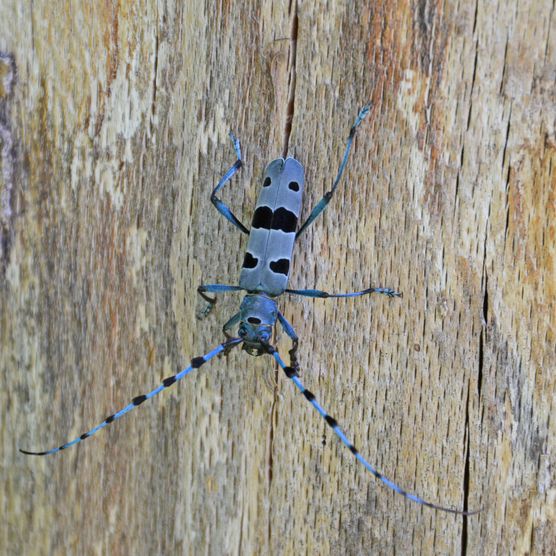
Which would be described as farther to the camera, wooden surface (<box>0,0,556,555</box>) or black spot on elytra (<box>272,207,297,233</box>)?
black spot on elytra (<box>272,207,297,233</box>)

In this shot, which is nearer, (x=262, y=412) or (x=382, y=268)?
(x=382, y=268)

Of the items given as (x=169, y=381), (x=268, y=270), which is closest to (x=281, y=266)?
(x=268, y=270)

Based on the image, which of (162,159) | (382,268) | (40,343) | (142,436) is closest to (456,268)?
(382,268)

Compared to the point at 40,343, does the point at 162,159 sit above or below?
above

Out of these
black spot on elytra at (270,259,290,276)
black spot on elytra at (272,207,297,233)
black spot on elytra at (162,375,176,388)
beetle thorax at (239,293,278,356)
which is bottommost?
black spot on elytra at (162,375,176,388)

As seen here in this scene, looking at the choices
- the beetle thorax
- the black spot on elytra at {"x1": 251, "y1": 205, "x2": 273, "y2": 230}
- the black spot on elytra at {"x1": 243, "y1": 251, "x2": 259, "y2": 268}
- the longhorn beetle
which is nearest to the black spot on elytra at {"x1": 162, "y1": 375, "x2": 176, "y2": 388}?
the longhorn beetle

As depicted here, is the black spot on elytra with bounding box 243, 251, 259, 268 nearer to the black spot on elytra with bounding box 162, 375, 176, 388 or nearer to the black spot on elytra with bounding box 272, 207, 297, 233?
the black spot on elytra with bounding box 272, 207, 297, 233

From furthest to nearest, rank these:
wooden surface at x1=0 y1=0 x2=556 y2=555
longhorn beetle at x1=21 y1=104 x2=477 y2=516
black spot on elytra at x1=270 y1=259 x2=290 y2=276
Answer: black spot on elytra at x1=270 y1=259 x2=290 y2=276
longhorn beetle at x1=21 y1=104 x2=477 y2=516
wooden surface at x1=0 y1=0 x2=556 y2=555

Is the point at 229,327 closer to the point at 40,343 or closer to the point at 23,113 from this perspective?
the point at 40,343
